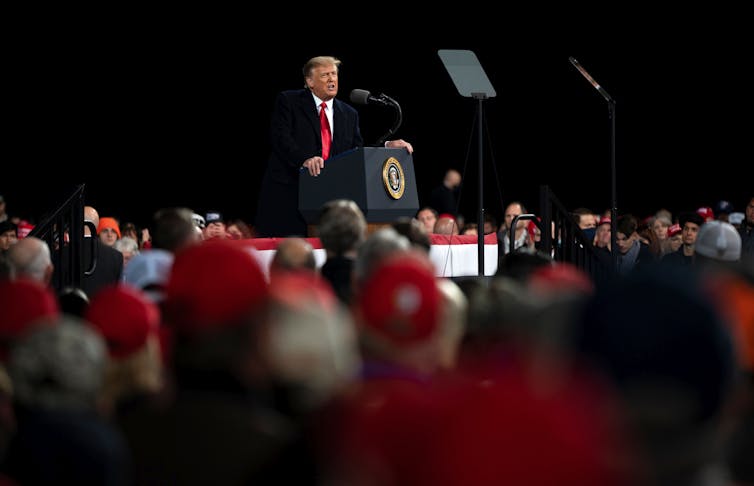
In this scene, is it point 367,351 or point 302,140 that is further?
point 302,140

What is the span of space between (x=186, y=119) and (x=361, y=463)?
11.3m

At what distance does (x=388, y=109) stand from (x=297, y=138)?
5.95 metres

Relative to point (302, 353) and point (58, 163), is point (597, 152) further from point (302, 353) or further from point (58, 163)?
point (302, 353)

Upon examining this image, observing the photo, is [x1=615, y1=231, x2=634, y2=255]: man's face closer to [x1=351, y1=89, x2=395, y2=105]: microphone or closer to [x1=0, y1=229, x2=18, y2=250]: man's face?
[x1=351, y1=89, x2=395, y2=105]: microphone

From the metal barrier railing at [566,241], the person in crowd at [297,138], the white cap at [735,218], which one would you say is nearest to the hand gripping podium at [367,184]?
the person in crowd at [297,138]

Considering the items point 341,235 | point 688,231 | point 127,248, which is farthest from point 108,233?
point 341,235

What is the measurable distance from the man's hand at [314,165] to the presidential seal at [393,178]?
0.36m

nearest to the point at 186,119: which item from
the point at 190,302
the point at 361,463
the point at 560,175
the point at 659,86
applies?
the point at 560,175

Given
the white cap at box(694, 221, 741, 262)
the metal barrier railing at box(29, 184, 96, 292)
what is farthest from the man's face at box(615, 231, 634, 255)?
the white cap at box(694, 221, 741, 262)

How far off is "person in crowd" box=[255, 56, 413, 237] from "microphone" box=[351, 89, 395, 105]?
298 mm

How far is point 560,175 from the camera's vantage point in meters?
12.9

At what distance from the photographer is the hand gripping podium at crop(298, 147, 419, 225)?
6301 mm

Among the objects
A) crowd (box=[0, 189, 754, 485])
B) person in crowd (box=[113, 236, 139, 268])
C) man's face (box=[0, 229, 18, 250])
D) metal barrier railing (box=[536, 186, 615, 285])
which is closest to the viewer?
crowd (box=[0, 189, 754, 485])

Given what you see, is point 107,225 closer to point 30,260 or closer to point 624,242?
point 624,242
